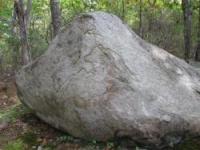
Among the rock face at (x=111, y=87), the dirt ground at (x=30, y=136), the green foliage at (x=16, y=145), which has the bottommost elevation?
the green foliage at (x=16, y=145)

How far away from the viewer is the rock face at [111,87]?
5281 millimetres

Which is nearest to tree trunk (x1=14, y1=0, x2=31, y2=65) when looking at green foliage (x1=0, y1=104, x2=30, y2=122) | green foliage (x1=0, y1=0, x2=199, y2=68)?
green foliage (x1=0, y1=104, x2=30, y2=122)

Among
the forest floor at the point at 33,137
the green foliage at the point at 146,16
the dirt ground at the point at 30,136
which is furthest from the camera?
Answer: the green foliage at the point at 146,16

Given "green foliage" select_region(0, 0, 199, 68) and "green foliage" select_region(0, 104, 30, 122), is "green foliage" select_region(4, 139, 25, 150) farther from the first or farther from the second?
"green foliage" select_region(0, 0, 199, 68)

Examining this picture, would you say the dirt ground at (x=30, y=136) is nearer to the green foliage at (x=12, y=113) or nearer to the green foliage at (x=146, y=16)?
the green foliage at (x=12, y=113)

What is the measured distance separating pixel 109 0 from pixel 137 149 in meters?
10.9


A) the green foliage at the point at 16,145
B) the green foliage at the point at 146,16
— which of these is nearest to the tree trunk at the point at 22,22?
the green foliage at the point at 146,16

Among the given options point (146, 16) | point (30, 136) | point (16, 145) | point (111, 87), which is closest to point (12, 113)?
point (30, 136)

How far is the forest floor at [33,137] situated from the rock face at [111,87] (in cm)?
16

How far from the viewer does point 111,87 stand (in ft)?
17.9

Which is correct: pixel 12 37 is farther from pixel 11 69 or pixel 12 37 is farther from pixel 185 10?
pixel 185 10

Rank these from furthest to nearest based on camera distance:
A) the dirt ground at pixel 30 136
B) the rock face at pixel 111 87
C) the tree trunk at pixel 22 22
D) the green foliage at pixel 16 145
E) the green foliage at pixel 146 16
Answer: the green foliage at pixel 146 16, the tree trunk at pixel 22 22, the green foliage at pixel 16 145, the dirt ground at pixel 30 136, the rock face at pixel 111 87

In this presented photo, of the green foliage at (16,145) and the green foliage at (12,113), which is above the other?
the green foliage at (12,113)

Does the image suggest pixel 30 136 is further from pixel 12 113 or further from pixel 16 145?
pixel 12 113
